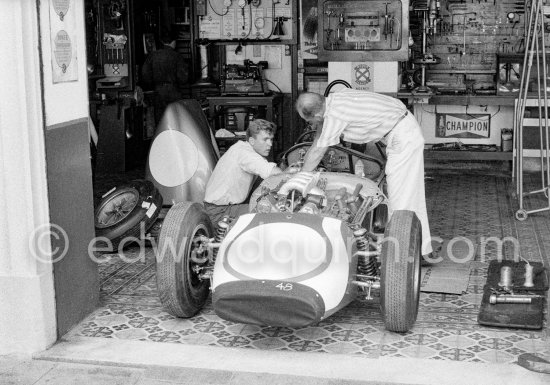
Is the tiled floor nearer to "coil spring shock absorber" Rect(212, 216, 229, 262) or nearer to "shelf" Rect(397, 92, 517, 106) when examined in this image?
"coil spring shock absorber" Rect(212, 216, 229, 262)

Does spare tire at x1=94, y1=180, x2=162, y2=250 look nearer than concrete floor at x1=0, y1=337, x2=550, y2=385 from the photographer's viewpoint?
No

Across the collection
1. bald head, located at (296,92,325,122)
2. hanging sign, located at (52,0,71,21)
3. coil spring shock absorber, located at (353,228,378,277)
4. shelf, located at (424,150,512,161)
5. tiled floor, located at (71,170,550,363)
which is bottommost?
tiled floor, located at (71,170,550,363)

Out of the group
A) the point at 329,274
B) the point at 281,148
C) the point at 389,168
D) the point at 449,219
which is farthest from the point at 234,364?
the point at 281,148

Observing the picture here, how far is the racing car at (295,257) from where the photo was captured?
14.9 feet

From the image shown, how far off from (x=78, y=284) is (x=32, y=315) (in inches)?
22.0

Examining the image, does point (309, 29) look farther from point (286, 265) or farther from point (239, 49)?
point (286, 265)

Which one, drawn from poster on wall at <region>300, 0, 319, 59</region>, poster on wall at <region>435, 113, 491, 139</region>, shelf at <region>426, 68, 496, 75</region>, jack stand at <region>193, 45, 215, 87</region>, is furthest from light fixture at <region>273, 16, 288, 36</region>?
poster on wall at <region>435, 113, 491, 139</region>

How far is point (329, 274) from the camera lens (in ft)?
15.3

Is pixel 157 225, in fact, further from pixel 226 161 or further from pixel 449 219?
pixel 449 219

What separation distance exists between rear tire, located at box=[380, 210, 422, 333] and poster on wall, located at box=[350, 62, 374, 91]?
20.3 feet

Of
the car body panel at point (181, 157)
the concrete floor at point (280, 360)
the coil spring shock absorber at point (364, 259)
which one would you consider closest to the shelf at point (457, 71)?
the car body panel at point (181, 157)

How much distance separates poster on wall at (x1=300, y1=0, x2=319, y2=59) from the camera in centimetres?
1202

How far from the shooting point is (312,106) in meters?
5.88

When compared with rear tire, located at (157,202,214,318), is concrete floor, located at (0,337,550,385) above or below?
below
